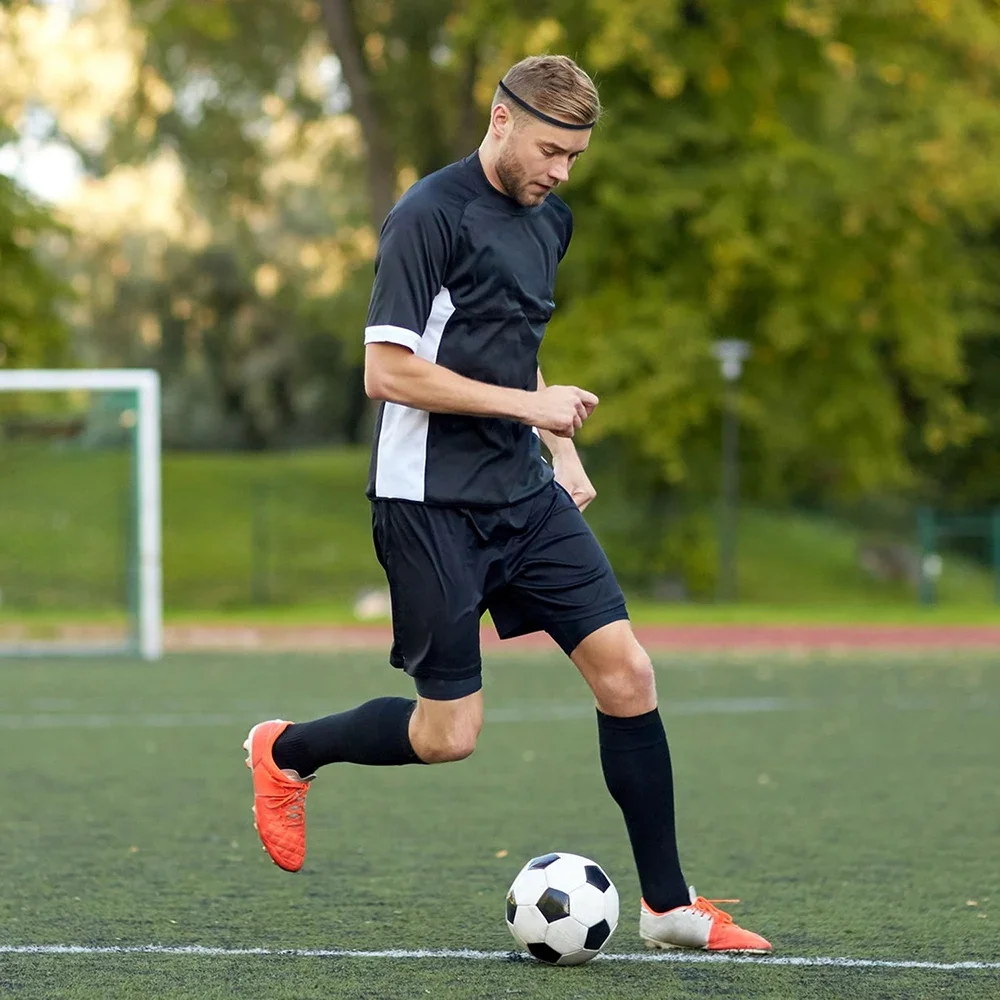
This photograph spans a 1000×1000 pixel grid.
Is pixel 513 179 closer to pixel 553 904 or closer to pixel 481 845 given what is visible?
pixel 553 904

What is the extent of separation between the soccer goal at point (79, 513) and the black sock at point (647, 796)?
35.8ft

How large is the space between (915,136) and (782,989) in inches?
836

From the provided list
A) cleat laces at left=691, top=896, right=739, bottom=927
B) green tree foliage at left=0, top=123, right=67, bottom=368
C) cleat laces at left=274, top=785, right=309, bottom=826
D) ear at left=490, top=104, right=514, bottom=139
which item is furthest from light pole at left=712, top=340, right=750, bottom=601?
ear at left=490, top=104, right=514, bottom=139

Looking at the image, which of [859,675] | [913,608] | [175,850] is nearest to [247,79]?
[913,608]

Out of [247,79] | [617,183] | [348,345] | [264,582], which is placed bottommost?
[264,582]

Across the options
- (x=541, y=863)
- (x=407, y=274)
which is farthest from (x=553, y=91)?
(x=541, y=863)

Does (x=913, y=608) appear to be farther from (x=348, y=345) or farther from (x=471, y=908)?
(x=471, y=908)

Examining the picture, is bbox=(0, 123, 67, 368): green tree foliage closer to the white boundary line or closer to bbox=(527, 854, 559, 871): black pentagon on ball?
the white boundary line

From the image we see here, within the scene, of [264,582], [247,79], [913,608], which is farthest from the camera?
[247,79]

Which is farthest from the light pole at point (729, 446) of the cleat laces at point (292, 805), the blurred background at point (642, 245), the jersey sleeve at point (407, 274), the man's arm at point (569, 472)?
Result: the jersey sleeve at point (407, 274)

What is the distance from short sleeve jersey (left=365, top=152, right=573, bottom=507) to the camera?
440 centimetres

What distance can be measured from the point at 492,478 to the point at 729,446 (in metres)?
19.7

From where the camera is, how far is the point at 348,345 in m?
29.0

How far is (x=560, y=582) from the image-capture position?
467 centimetres
